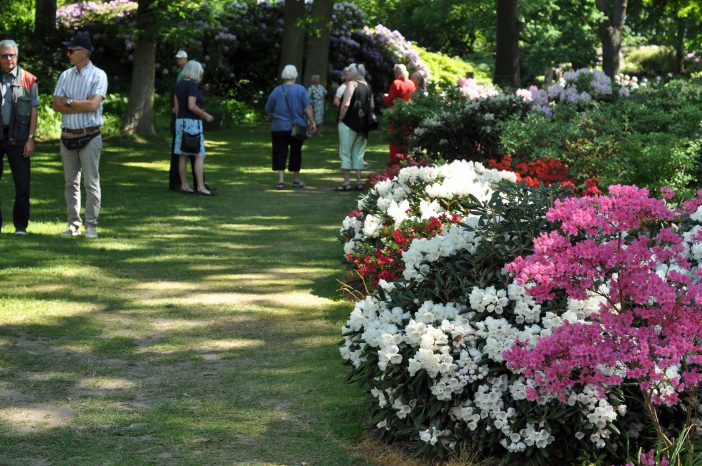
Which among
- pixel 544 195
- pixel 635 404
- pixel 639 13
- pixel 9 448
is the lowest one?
pixel 9 448

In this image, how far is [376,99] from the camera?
33625 mm

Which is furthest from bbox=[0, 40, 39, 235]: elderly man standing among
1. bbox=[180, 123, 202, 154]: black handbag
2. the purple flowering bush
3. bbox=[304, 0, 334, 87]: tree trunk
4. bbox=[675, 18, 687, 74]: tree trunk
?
bbox=[675, 18, 687, 74]: tree trunk

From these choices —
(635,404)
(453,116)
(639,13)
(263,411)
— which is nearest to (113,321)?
(263,411)

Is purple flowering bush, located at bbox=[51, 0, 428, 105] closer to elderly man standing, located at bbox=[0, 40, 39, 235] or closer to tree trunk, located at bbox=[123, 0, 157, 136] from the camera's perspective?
tree trunk, located at bbox=[123, 0, 157, 136]

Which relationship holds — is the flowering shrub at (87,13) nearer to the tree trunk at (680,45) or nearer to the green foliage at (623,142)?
the green foliage at (623,142)

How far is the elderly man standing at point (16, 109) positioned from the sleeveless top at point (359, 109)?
18.7 ft

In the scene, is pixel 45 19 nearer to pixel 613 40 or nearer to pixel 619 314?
pixel 613 40

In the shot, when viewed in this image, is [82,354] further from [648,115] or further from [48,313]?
[648,115]

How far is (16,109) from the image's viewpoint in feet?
37.2

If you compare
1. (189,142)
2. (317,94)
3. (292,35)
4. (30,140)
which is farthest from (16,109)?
(292,35)

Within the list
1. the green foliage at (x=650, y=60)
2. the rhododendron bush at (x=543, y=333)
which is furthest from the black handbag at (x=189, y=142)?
the green foliage at (x=650, y=60)

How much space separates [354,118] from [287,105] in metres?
0.99

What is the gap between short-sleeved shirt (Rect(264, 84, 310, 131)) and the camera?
1614 centimetres

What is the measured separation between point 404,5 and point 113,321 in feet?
161
